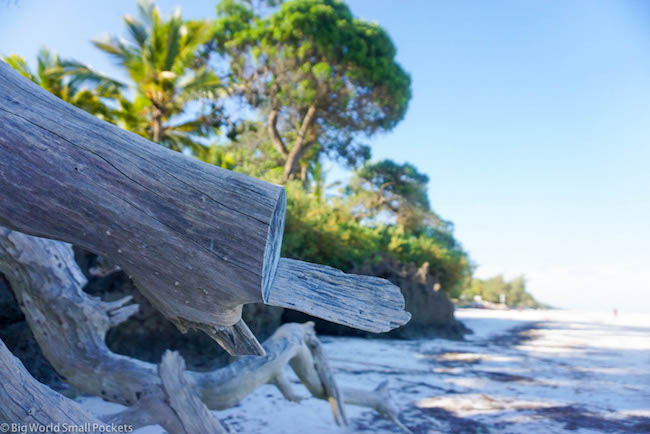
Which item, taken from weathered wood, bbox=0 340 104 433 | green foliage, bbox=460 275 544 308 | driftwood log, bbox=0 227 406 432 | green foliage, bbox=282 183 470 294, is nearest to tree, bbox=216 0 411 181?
green foliage, bbox=282 183 470 294

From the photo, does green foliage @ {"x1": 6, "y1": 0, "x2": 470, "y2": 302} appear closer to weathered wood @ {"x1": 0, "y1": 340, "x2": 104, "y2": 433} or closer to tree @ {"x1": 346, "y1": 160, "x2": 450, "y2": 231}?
tree @ {"x1": 346, "y1": 160, "x2": 450, "y2": 231}

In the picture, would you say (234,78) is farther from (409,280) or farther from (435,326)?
(435,326)

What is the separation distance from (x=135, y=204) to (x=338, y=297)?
49 cm

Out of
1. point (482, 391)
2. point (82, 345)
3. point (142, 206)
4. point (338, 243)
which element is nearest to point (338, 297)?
point (142, 206)

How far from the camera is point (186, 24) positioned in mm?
15883

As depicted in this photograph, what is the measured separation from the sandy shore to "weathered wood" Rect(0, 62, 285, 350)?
330cm

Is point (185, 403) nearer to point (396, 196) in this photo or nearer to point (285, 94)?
point (285, 94)

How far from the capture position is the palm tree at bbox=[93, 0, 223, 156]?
14.1m

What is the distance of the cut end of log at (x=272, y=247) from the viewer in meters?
0.85

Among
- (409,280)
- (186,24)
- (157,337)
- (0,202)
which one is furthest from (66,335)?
(186,24)

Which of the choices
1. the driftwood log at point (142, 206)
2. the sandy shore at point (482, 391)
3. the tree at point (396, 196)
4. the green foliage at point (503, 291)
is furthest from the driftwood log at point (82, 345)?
the green foliage at point (503, 291)

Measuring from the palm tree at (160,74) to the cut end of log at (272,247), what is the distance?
14.4 metres

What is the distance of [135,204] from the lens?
86 cm

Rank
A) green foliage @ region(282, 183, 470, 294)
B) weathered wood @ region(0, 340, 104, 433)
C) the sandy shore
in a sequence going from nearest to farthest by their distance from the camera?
weathered wood @ region(0, 340, 104, 433) < the sandy shore < green foliage @ region(282, 183, 470, 294)
